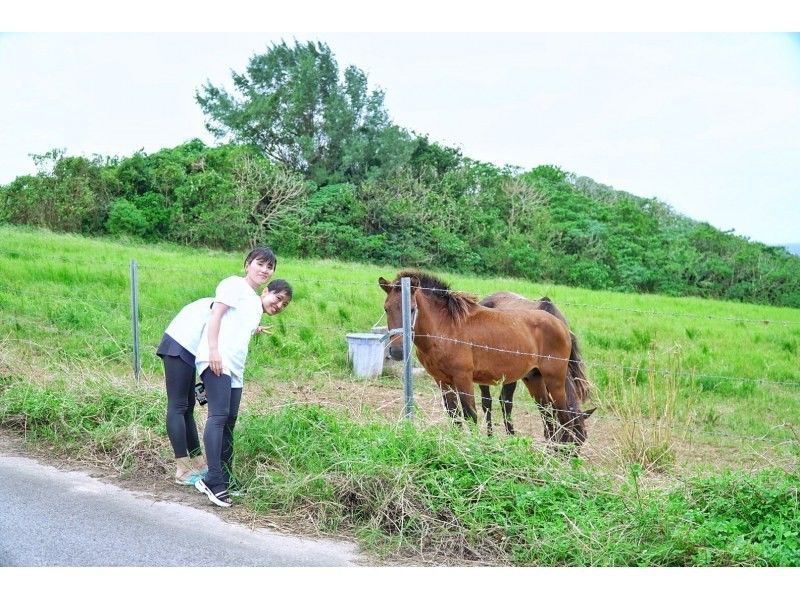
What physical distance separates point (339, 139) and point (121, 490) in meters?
9.24

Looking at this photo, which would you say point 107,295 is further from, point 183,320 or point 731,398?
point 731,398

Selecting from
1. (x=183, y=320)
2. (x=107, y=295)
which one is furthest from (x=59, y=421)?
(x=107, y=295)

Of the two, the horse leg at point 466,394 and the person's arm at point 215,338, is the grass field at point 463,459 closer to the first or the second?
the horse leg at point 466,394

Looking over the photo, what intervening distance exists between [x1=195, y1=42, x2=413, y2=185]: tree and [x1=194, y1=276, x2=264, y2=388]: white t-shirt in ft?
29.2

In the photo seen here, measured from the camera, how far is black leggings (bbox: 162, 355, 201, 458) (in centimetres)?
409

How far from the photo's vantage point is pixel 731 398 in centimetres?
807

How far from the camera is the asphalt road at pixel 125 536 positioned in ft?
11.0

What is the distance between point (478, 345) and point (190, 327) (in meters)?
2.02

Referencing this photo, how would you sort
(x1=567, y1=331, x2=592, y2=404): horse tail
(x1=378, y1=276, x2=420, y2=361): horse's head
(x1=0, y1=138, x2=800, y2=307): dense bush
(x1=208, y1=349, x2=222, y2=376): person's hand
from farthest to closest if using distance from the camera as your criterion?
(x1=0, y1=138, x2=800, y2=307): dense bush
(x1=567, y1=331, x2=592, y2=404): horse tail
(x1=378, y1=276, x2=420, y2=361): horse's head
(x1=208, y1=349, x2=222, y2=376): person's hand

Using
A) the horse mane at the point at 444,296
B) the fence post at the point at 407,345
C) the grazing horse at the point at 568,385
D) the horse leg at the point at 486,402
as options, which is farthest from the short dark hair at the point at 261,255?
the grazing horse at the point at 568,385

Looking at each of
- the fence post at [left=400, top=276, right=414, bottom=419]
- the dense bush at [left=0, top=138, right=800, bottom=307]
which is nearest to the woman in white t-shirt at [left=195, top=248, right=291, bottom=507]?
the fence post at [left=400, top=276, right=414, bottom=419]

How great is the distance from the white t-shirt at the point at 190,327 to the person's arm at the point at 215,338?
0.65 ft

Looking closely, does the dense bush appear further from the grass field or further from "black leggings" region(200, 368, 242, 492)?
"black leggings" region(200, 368, 242, 492)

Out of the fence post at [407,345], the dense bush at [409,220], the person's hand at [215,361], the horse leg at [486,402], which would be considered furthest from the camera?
the dense bush at [409,220]
